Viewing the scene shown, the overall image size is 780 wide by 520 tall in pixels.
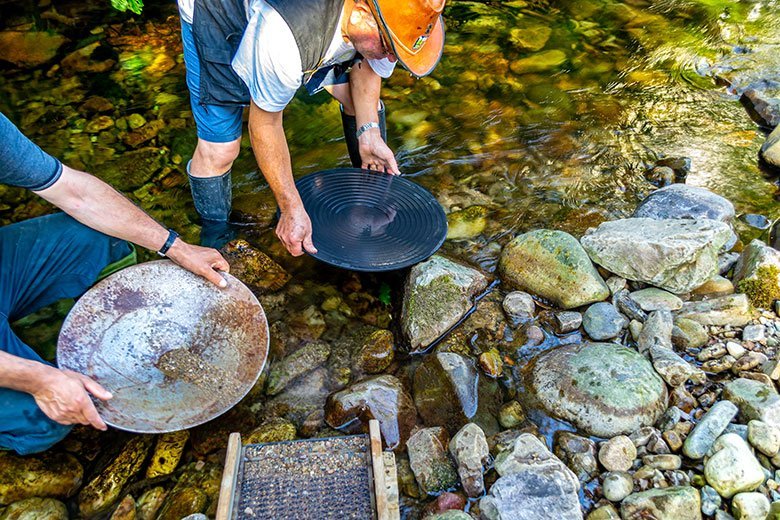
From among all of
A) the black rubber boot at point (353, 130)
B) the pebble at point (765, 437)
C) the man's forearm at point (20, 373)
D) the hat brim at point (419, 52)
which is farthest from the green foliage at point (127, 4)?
the pebble at point (765, 437)

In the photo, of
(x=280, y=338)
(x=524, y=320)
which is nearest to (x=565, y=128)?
(x=524, y=320)

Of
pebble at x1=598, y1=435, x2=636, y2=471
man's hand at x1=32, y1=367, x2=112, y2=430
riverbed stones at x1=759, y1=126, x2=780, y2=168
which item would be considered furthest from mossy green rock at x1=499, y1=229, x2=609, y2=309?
man's hand at x1=32, y1=367, x2=112, y2=430

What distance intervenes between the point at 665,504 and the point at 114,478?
218cm

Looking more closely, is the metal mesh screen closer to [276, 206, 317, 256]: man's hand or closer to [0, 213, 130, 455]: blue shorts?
[0, 213, 130, 455]: blue shorts

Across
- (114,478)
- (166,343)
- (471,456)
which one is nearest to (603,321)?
(471,456)

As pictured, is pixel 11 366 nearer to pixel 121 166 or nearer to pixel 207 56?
pixel 207 56

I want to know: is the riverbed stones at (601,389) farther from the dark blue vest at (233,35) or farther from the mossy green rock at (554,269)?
the dark blue vest at (233,35)

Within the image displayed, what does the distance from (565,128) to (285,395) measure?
3.14 metres

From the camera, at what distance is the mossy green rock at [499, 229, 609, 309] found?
3008 millimetres

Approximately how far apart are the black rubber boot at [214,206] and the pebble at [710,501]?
2.66m

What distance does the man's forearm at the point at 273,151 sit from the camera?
2381mm

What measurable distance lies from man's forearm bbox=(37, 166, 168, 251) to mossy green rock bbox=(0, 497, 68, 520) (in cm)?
109

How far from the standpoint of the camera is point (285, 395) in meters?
2.67

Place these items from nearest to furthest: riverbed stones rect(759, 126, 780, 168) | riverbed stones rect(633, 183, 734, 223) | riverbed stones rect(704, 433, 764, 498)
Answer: riverbed stones rect(704, 433, 764, 498)
riverbed stones rect(633, 183, 734, 223)
riverbed stones rect(759, 126, 780, 168)
